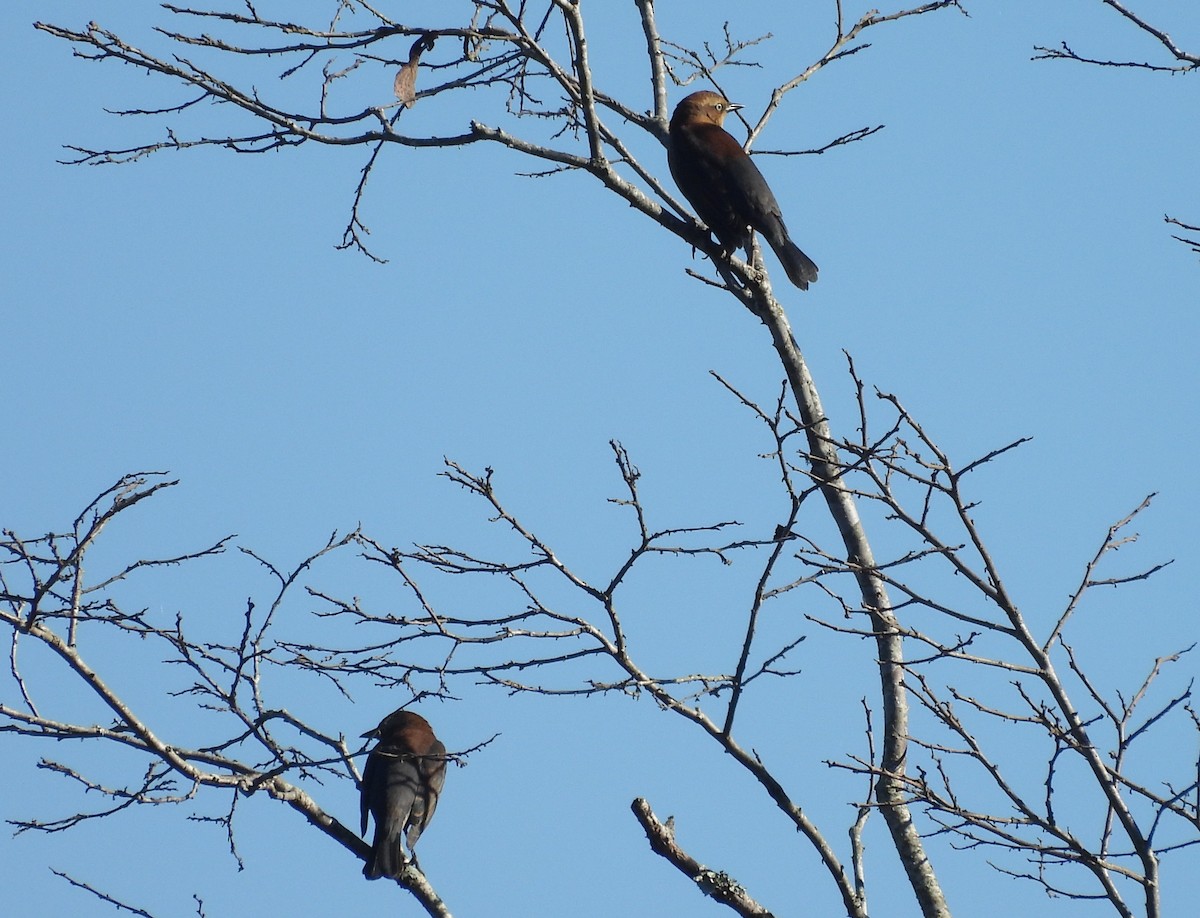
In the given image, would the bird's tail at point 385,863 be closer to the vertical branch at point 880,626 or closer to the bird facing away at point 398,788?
the bird facing away at point 398,788

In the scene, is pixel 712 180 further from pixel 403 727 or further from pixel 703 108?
pixel 403 727

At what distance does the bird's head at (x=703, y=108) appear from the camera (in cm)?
643

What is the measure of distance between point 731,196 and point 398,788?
10.3 feet

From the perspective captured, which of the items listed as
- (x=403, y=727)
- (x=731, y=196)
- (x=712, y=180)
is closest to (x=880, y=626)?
(x=731, y=196)

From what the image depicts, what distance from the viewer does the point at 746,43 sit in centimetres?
600

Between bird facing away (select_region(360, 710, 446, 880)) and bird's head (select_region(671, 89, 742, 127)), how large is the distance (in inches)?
129

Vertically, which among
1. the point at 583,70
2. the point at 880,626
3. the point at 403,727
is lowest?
the point at 880,626

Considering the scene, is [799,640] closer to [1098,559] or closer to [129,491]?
[1098,559]

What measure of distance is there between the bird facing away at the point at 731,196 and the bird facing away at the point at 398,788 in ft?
8.69

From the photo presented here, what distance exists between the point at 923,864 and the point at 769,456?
1.68 metres

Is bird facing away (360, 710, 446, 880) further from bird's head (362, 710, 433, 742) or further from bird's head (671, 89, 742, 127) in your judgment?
bird's head (671, 89, 742, 127)

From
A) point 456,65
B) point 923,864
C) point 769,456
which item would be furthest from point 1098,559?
point 456,65

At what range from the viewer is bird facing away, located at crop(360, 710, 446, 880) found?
17.6ft

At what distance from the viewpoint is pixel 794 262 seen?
586 centimetres
